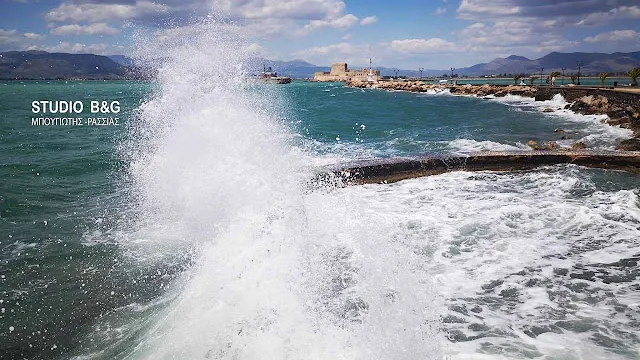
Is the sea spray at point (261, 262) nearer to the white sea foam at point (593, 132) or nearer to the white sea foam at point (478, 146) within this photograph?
the white sea foam at point (478, 146)

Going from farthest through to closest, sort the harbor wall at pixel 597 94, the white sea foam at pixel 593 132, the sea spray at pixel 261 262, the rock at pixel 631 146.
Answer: the harbor wall at pixel 597 94, the white sea foam at pixel 593 132, the rock at pixel 631 146, the sea spray at pixel 261 262

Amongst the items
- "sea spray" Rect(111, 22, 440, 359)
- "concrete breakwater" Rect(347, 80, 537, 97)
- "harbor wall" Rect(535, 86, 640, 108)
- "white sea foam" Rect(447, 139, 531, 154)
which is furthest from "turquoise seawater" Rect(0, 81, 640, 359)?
"concrete breakwater" Rect(347, 80, 537, 97)

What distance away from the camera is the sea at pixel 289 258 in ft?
13.5

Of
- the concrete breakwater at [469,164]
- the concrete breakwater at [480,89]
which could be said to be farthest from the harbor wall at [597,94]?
the concrete breakwater at [469,164]

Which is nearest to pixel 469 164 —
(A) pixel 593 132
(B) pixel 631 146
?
(B) pixel 631 146

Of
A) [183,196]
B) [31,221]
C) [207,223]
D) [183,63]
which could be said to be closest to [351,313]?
[207,223]

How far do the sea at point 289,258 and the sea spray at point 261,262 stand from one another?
0.03 meters

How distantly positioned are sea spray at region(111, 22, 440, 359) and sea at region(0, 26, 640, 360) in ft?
0.08

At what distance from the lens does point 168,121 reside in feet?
37.0

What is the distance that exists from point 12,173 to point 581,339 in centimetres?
1391

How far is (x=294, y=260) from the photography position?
518 cm

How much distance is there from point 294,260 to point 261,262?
16.7 inches

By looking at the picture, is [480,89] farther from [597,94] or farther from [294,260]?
[294,260]

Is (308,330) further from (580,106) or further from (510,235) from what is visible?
(580,106)
